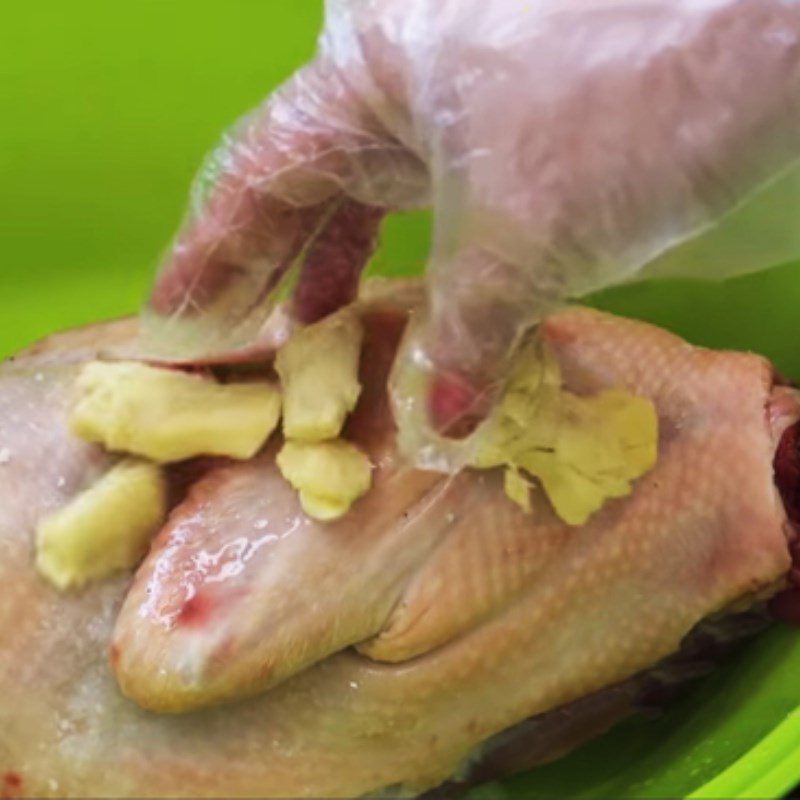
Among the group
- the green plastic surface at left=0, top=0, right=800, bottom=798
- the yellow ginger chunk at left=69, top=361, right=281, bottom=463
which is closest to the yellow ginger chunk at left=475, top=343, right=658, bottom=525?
the yellow ginger chunk at left=69, top=361, right=281, bottom=463

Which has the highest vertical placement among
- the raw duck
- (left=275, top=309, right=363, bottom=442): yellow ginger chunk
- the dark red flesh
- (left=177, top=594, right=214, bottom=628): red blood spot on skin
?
(left=275, top=309, right=363, bottom=442): yellow ginger chunk

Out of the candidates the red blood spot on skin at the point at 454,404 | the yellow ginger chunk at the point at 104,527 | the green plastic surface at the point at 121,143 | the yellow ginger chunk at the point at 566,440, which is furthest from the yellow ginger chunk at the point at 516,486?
the green plastic surface at the point at 121,143

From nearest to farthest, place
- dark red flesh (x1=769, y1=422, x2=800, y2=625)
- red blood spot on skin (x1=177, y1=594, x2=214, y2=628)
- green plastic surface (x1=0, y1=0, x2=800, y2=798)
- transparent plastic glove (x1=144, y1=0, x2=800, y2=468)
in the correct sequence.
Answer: transparent plastic glove (x1=144, y1=0, x2=800, y2=468) → red blood spot on skin (x1=177, y1=594, x2=214, y2=628) → dark red flesh (x1=769, y1=422, x2=800, y2=625) → green plastic surface (x1=0, y1=0, x2=800, y2=798)

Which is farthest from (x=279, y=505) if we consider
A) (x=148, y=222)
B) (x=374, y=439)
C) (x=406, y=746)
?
(x=148, y=222)

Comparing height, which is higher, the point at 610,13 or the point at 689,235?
the point at 610,13

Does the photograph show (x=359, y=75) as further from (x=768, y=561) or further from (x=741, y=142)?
(x=768, y=561)

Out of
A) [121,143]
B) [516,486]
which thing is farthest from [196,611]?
[121,143]

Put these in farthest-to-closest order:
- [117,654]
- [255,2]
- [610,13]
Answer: [255,2] < [117,654] < [610,13]

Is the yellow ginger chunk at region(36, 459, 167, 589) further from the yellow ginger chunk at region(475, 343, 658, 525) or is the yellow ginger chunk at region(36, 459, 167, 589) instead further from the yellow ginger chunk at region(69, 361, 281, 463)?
the yellow ginger chunk at region(475, 343, 658, 525)
